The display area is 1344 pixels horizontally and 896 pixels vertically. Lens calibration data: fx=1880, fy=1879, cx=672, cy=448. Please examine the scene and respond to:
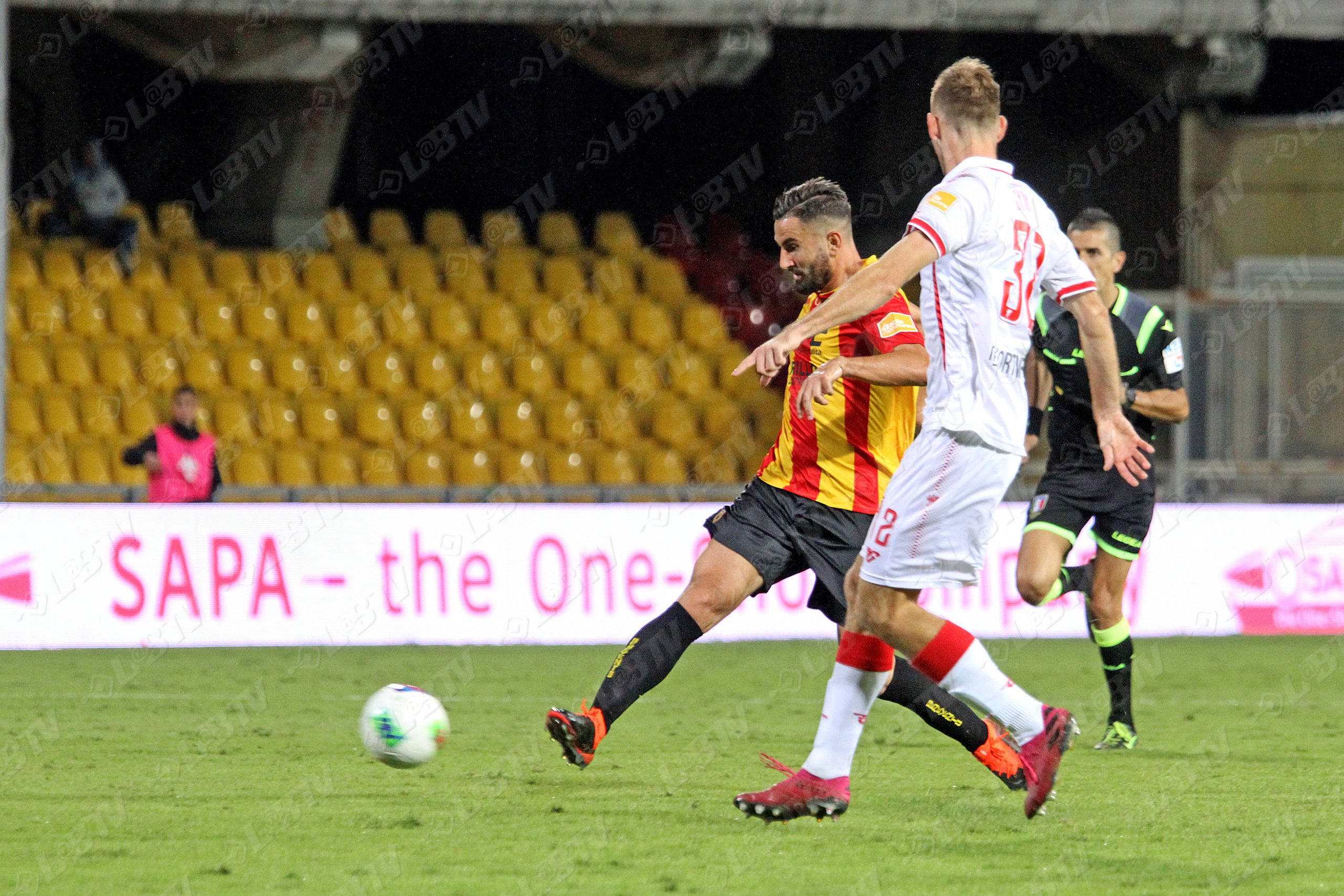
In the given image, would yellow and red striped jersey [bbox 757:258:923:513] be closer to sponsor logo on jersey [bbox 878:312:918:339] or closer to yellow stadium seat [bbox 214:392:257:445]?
sponsor logo on jersey [bbox 878:312:918:339]

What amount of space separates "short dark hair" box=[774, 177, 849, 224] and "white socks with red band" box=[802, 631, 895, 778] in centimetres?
144

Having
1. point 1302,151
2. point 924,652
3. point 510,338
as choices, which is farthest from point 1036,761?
point 1302,151

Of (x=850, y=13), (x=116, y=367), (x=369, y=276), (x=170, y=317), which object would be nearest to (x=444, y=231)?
(x=369, y=276)

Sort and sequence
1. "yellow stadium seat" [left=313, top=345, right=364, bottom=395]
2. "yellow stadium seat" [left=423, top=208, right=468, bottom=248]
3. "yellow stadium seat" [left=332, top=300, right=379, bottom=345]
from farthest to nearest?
"yellow stadium seat" [left=423, top=208, right=468, bottom=248], "yellow stadium seat" [left=332, top=300, right=379, bottom=345], "yellow stadium seat" [left=313, top=345, right=364, bottom=395]

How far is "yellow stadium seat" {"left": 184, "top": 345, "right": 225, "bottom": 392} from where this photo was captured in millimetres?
16984

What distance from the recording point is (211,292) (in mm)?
17797

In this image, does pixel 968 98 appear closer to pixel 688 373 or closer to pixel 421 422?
pixel 421 422

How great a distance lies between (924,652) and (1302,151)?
15366 millimetres

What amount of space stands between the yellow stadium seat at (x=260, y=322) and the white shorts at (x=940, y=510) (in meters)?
13.2

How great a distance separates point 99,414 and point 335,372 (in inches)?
84.7

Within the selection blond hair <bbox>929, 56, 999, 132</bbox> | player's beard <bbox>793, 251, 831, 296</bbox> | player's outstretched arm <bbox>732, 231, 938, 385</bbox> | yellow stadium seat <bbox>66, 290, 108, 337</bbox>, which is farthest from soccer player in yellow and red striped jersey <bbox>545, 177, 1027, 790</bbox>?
yellow stadium seat <bbox>66, 290, 108, 337</bbox>

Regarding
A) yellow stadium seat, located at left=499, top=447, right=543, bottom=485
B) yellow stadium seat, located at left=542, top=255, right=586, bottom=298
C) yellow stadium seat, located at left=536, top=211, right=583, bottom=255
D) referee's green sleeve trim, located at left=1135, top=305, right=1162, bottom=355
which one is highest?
referee's green sleeve trim, located at left=1135, top=305, right=1162, bottom=355

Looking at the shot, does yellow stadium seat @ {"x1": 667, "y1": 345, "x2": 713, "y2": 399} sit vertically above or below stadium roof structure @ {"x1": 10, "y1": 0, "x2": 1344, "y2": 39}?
below

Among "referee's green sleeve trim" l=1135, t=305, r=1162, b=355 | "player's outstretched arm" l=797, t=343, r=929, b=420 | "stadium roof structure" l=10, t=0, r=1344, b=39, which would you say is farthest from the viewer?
"stadium roof structure" l=10, t=0, r=1344, b=39
